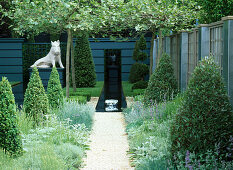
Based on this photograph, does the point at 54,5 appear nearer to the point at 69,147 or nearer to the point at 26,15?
the point at 26,15

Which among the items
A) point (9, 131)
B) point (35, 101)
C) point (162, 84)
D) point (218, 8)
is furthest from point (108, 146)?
point (218, 8)

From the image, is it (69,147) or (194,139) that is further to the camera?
(69,147)

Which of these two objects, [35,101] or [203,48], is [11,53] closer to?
[35,101]

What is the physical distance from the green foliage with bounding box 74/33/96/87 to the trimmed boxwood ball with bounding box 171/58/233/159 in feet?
44.0

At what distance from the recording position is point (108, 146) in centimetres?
728

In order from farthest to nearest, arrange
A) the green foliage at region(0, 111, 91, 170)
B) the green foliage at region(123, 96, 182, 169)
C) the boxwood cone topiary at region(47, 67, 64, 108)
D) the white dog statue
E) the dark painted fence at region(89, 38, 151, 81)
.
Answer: the dark painted fence at region(89, 38, 151, 81)
the white dog statue
the boxwood cone topiary at region(47, 67, 64, 108)
the green foliage at region(123, 96, 182, 169)
the green foliage at region(0, 111, 91, 170)

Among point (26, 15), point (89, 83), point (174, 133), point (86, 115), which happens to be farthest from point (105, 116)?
point (89, 83)

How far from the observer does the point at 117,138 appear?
8.01m

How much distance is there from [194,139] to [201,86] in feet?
2.27

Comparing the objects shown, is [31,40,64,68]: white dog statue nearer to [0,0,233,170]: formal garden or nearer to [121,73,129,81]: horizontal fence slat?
[0,0,233,170]: formal garden

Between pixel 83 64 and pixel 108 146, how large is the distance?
11305 millimetres

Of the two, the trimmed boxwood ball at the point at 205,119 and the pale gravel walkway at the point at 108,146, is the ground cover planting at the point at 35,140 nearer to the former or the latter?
the pale gravel walkway at the point at 108,146

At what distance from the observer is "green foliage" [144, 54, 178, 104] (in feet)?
32.7

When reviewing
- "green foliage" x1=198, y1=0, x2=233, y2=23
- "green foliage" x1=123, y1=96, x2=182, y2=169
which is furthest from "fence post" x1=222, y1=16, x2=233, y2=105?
"green foliage" x1=198, y1=0, x2=233, y2=23
